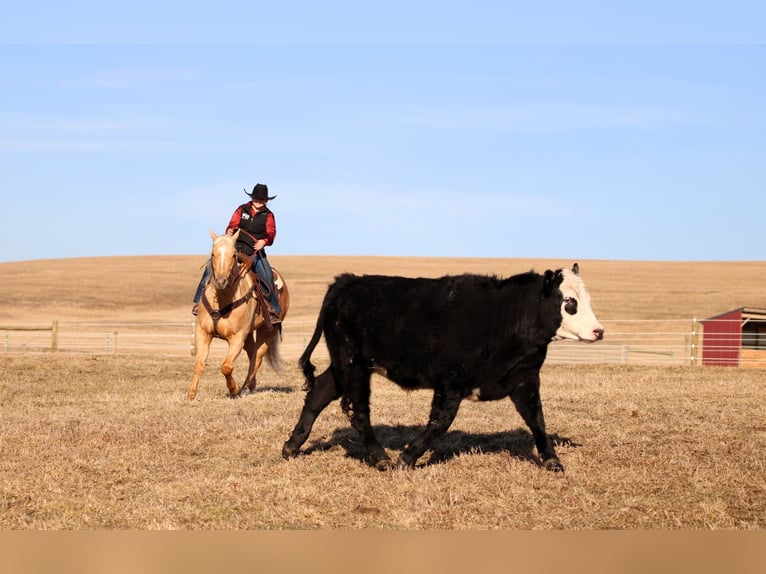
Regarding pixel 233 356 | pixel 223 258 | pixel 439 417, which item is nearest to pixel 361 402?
pixel 439 417

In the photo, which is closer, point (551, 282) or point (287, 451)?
point (551, 282)

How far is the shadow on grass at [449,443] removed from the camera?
8.33 meters

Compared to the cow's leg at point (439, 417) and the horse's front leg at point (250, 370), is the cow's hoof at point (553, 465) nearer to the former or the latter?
the cow's leg at point (439, 417)

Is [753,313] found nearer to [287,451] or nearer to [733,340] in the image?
[733,340]

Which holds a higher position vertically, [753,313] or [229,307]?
[229,307]

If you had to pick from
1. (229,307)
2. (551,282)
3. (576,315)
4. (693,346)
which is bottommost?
(693,346)

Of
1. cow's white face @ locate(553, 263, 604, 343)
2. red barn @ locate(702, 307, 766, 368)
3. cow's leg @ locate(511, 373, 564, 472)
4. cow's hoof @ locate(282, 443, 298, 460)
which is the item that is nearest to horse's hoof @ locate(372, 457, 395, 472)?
cow's hoof @ locate(282, 443, 298, 460)

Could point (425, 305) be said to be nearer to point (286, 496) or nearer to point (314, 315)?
point (286, 496)

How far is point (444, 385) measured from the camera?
7414 millimetres

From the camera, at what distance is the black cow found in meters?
7.43

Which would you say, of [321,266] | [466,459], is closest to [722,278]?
[321,266]

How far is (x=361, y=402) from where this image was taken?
311 inches

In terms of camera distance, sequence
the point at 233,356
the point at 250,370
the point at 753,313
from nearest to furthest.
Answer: the point at 233,356, the point at 250,370, the point at 753,313

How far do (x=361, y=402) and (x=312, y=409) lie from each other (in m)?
0.52
